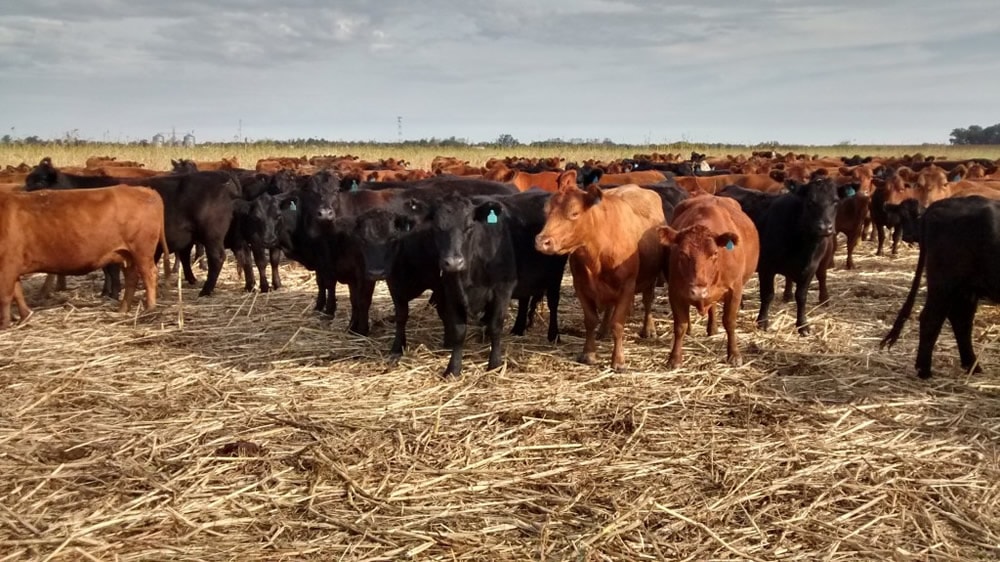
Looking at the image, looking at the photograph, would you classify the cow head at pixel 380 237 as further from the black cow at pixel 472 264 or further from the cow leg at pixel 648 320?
the cow leg at pixel 648 320

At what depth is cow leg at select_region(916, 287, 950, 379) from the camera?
21.0 ft

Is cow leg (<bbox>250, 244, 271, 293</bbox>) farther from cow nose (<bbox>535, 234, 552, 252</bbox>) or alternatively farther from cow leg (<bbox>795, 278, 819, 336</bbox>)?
cow leg (<bbox>795, 278, 819, 336</bbox>)

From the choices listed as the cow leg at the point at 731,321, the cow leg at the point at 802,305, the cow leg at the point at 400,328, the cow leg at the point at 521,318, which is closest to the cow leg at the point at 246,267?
the cow leg at the point at 400,328

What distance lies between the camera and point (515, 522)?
13.5 feet

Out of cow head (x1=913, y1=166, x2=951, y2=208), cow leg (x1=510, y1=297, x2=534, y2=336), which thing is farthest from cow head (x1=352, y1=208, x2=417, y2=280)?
cow head (x1=913, y1=166, x2=951, y2=208)

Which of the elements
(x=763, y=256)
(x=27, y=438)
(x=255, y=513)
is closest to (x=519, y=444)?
(x=255, y=513)

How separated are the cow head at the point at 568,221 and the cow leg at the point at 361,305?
7.21 ft

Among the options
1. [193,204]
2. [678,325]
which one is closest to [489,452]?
[678,325]

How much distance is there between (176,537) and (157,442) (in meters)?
1.36

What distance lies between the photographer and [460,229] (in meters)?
6.43

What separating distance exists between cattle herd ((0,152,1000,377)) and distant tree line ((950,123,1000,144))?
11689 centimetres

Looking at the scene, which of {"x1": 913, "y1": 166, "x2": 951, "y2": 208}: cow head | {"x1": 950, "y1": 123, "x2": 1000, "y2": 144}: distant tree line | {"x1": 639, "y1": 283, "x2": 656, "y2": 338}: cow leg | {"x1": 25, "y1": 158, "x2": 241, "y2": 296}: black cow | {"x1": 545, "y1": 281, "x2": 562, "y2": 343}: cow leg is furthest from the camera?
{"x1": 950, "y1": 123, "x2": 1000, "y2": 144}: distant tree line

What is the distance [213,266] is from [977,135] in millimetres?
122879

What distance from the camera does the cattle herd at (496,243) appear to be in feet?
21.4
